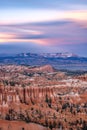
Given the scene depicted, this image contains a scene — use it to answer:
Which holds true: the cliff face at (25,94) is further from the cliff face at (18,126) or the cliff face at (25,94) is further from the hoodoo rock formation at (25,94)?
the cliff face at (18,126)

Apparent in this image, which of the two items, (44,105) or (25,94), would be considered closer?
(44,105)

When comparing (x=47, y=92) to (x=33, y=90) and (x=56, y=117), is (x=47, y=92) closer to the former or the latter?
(x=33, y=90)

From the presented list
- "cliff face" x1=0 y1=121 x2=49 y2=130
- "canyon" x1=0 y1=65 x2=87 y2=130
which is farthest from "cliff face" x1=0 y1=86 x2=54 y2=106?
"cliff face" x1=0 y1=121 x2=49 y2=130

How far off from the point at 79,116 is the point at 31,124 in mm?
11783

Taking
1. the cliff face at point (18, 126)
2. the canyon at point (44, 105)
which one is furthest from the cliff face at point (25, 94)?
the cliff face at point (18, 126)

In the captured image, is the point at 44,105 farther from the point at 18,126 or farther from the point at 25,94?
the point at 18,126

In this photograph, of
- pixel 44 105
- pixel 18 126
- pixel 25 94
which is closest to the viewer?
pixel 18 126

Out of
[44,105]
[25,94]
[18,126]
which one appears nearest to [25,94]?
[25,94]

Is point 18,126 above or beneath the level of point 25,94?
beneath

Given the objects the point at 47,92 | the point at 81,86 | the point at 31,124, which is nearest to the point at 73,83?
the point at 81,86

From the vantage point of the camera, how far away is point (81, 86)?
120625 millimetres

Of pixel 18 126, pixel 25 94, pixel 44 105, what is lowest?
pixel 18 126

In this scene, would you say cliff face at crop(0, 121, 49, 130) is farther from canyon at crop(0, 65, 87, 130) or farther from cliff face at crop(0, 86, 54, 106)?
cliff face at crop(0, 86, 54, 106)

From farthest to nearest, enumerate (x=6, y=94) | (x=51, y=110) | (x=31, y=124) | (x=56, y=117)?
(x=6, y=94)
(x=51, y=110)
(x=56, y=117)
(x=31, y=124)
